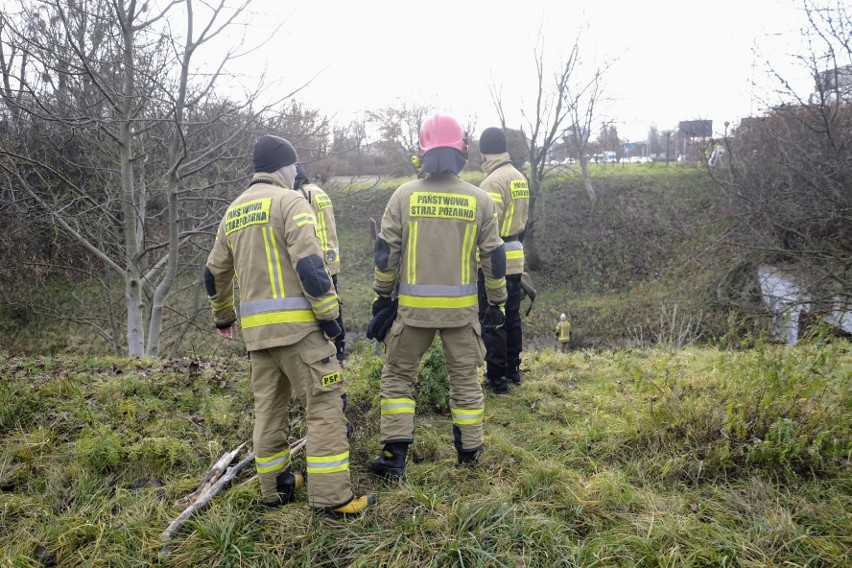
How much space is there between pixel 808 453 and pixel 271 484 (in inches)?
128

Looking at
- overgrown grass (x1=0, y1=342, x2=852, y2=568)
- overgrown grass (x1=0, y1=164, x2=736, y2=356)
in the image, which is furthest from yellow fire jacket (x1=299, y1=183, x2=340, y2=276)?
overgrown grass (x1=0, y1=164, x2=736, y2=356)

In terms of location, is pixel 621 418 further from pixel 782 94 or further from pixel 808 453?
Result: pixel 782 94

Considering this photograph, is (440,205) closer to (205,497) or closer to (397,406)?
(397,406)

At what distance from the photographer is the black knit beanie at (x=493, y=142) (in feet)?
16.6

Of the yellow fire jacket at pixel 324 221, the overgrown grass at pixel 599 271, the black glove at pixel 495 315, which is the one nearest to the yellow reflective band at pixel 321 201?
the yellow fire jacket at pixel 324 221

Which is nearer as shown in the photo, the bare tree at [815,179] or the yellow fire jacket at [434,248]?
the yellow fire jacket at [434,248]

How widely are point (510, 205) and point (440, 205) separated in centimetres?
158

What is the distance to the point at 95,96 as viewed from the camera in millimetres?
6836

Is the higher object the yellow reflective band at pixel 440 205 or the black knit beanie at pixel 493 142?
the black knit beanie at pixel 493 142

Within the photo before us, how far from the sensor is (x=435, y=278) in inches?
138

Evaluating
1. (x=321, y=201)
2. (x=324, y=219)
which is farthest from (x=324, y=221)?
(x=321, y=201)

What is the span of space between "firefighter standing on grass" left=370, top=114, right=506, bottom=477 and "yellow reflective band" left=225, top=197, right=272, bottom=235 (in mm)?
811

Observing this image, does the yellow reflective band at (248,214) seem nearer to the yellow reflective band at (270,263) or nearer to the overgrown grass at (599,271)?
the yellow reflective band at (270,263)

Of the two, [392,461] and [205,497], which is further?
[392,461]
